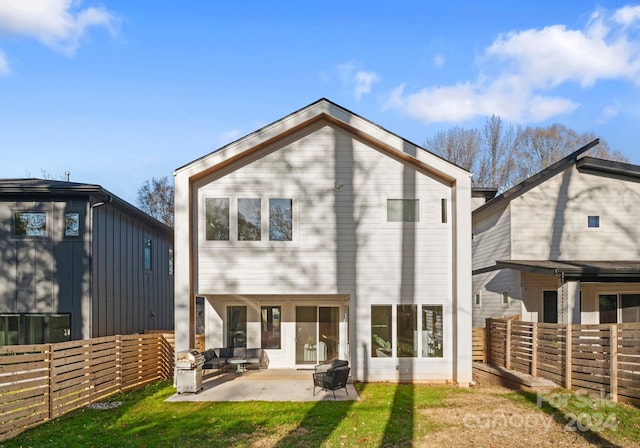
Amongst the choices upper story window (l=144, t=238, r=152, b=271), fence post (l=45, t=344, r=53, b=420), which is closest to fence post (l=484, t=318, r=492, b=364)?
fence post (l=45, t=344, r=53, b=420)

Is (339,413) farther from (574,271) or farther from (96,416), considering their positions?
(574,271)

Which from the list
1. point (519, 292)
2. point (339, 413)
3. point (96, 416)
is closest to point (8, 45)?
point (96, 416)

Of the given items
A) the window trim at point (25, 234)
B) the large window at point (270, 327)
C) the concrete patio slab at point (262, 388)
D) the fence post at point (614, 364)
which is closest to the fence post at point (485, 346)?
the concrete patio slab at point (262, 388)

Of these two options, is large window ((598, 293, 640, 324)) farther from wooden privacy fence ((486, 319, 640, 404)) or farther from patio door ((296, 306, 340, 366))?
patio door ((296, 306, 340, 366))

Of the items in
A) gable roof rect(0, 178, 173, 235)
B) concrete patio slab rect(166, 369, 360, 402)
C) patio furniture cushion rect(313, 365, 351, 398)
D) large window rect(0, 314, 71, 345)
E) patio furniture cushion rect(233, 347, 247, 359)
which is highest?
gable roof rect(0, 178, 173, 235)

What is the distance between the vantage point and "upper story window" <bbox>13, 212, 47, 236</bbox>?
14328 mm

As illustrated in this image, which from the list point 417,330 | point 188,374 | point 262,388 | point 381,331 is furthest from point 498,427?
point 188,374

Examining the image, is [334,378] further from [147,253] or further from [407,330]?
[147,253]

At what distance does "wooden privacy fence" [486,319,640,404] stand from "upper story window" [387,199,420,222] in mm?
4025

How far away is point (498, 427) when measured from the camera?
28.3ft

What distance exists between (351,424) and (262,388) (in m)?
3.70

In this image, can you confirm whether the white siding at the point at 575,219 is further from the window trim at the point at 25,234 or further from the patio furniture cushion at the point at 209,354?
the window trim at the point at 25,234

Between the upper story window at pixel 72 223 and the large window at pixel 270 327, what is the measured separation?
5878mm

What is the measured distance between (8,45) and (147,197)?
2383 cm
